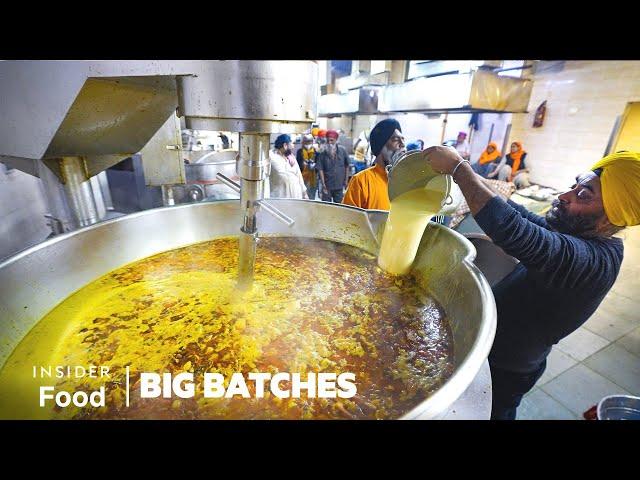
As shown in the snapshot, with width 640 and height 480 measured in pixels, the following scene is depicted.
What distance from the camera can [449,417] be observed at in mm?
928

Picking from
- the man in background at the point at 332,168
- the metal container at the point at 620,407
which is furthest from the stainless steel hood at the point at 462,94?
the metal container at the point at 620,407

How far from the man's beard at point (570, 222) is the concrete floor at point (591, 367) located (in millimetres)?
1560

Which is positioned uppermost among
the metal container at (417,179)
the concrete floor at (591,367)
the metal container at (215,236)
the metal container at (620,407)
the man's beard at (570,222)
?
the metal container at (417,179)

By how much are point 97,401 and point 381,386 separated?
1015mm

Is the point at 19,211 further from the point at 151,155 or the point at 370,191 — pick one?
the point at 370,191

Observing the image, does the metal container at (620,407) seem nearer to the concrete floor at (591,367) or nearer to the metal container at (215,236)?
the concrete floor at (591,367)

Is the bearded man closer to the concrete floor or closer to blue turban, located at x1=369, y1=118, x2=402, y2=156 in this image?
blue turban, located at x1=369, y1=118, x2=402, y2=156

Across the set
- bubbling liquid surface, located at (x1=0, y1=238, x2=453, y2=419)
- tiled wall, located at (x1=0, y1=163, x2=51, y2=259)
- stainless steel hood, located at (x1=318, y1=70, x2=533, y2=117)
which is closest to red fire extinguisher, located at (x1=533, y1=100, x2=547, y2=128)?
stainless steel hood, located at (x1=318, y1=70, x2=533, y2=117)

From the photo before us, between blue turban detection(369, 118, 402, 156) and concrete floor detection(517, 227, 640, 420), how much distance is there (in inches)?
93.5

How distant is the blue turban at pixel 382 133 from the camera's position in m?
2.64

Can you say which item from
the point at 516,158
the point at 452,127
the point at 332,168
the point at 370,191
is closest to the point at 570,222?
the point at 370,191

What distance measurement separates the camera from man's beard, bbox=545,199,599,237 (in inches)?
54.8

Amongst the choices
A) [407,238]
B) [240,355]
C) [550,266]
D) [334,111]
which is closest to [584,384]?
[550,266]

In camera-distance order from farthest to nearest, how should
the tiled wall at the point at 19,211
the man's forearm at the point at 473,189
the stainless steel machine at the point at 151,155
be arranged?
the tiled wall at the point at 19,211
the man's forearm at the point at 473,189
the stainless steel machine at the point at 151,155
